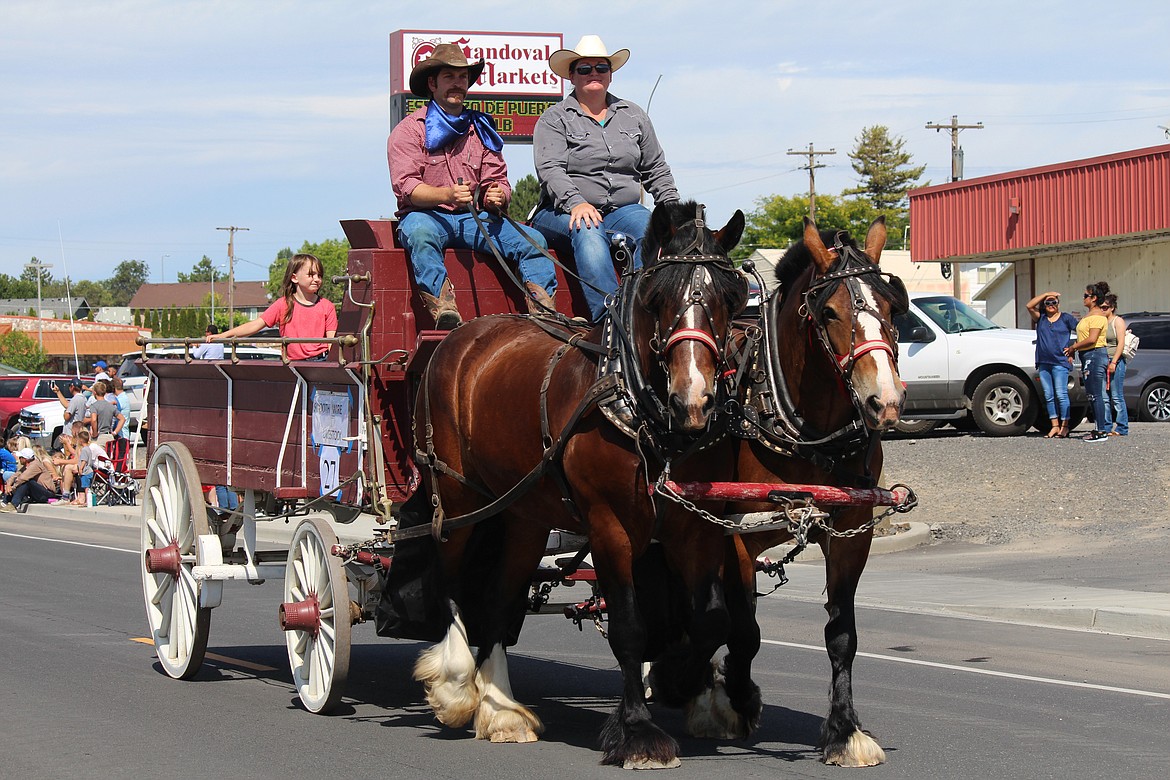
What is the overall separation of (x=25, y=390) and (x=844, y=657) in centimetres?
3572

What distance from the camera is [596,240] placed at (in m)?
7.55

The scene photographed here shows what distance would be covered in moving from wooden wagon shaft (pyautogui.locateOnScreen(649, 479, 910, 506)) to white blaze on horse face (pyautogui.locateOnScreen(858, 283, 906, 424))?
48 cm

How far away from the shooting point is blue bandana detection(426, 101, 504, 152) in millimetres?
8047

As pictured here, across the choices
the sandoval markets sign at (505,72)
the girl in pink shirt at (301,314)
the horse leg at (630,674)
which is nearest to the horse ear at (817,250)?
the horse leg at (630,674)

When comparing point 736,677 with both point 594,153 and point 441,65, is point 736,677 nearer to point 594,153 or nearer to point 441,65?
point 594,153

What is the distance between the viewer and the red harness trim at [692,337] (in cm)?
561

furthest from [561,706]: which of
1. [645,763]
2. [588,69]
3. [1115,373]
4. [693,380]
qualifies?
[1115,373]

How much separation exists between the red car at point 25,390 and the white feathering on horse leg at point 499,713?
106ft

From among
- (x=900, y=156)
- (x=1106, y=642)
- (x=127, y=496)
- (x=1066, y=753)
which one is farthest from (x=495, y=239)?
(x=900, y=156)

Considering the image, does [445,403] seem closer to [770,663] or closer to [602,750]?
[602,750]

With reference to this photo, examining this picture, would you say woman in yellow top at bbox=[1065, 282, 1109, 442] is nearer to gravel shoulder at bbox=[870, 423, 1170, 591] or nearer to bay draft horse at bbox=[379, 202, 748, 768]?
gravel shoulder at bbox=[870, 423, 1170, 591]

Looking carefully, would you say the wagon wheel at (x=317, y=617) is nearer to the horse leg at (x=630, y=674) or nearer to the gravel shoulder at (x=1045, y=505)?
the horse leg at (x=630, y=674)

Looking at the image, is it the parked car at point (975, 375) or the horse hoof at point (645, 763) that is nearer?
the horse hoof at point (645, 763)

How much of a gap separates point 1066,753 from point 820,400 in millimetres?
2005
